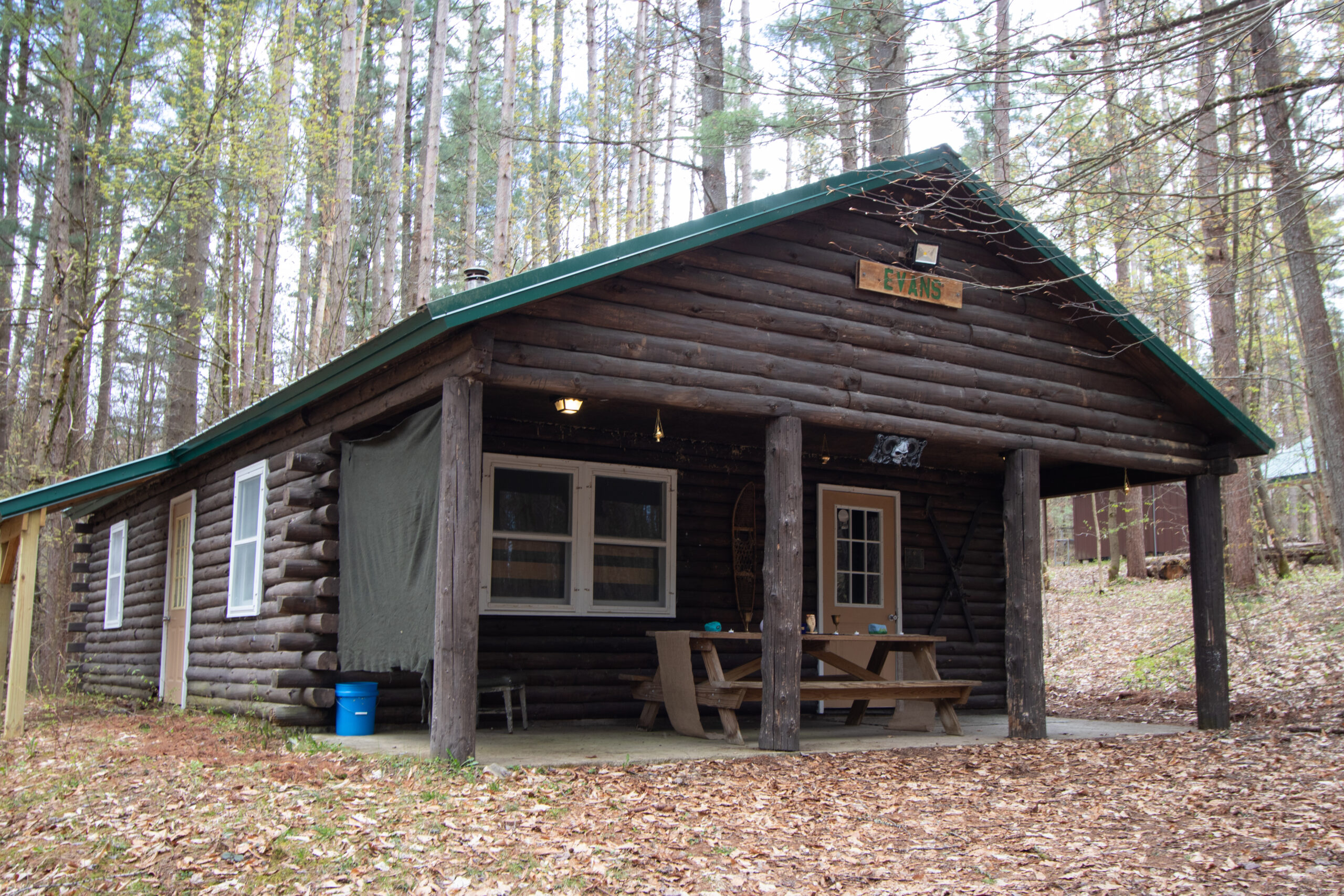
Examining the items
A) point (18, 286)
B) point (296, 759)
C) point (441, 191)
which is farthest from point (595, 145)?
point (296, 759)

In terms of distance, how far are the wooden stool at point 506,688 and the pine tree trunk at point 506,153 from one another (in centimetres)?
887

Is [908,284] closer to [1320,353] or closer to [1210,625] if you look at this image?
[1210,625]

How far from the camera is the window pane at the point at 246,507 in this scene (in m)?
9.89

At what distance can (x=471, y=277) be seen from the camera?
7.95 meters

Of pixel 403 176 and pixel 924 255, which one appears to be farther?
pixel 403 176

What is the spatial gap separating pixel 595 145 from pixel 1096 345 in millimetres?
14600

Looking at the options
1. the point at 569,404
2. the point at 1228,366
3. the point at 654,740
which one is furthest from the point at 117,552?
the point at 1228,366

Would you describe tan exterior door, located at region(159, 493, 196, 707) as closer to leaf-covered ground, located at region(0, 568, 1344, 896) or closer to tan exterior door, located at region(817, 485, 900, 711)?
leaf-covered ground, located at region(0, 568, 1344, 896)

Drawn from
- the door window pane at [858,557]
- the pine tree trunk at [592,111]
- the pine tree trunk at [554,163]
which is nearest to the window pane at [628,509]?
the door window pane at [858,557]

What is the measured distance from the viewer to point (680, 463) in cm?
1029

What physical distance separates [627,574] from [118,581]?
7.97 metres

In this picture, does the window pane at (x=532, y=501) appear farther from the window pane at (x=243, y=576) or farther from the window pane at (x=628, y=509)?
the window pane at (x=243, y=576)

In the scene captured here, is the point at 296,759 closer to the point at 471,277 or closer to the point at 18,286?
the point at 471,277

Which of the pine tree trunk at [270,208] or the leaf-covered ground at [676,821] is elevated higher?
the pine tree trunk at [270,208]
